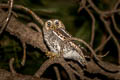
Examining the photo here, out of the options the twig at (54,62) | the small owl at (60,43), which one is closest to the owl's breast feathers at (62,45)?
the small owl at (60,43)

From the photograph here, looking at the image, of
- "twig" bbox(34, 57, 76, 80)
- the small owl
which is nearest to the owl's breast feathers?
the small owl

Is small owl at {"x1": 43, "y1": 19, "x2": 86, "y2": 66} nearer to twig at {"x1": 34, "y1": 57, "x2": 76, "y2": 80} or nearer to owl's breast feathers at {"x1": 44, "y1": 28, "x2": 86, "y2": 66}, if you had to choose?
owl's breast feathers at {"x1": 44, "y1": 28, "x2": 86, "y2": 66}

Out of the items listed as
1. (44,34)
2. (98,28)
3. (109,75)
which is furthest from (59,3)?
(109,75)

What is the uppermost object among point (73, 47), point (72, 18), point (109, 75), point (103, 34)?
point (72, 18)

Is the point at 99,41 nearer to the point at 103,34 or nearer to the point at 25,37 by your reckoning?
the point at 103,34

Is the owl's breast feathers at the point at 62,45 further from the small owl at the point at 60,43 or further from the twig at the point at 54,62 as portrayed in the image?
the twig at the point at 54,62

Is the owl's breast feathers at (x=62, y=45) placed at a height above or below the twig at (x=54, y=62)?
above

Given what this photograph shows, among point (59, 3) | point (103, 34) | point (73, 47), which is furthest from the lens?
point (59, 3)

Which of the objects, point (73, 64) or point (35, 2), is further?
point (35, 2)

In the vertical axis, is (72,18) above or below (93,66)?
above
